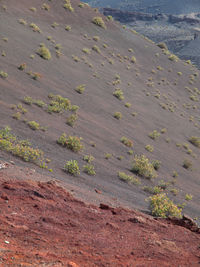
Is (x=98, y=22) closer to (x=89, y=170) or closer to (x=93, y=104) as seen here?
(x=93, y=104)

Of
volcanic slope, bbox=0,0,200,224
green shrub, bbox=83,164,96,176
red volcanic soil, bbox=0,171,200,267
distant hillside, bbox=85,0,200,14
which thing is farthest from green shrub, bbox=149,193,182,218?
distant hillside, bbox=85,0,200,14

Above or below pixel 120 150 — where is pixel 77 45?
above

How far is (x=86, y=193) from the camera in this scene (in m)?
8.88

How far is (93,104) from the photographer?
20.4 meters

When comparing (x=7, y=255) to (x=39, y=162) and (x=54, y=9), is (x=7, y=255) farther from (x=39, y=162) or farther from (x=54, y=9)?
(x=54, y=9)

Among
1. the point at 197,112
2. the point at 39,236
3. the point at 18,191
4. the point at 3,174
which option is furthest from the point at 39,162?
the point at 197,112

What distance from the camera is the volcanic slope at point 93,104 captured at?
38.5ft

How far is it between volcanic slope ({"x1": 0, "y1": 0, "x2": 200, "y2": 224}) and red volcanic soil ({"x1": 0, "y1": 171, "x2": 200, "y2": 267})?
5.42ft

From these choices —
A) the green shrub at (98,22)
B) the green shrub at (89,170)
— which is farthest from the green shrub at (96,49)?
the green shrub at (89,170)

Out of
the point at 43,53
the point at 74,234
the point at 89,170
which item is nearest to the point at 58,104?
the point at 89,170

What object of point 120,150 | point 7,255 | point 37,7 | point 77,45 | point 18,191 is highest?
point 37,7

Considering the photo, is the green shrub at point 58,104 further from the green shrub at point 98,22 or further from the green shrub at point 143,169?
the green shrub at point 98,22

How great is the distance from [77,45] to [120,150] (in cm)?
1781

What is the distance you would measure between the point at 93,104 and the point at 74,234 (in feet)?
50.5
